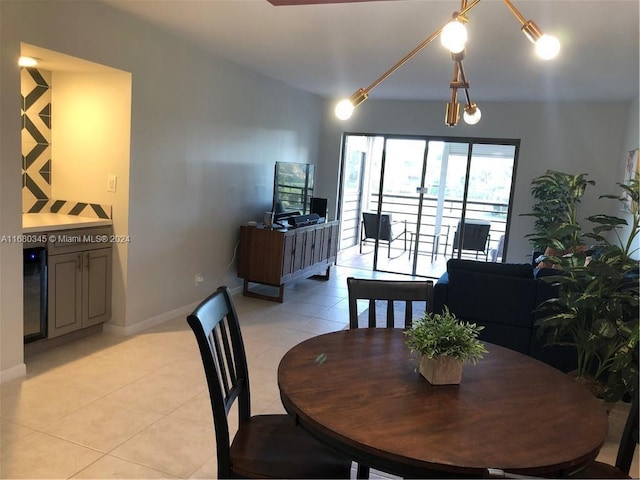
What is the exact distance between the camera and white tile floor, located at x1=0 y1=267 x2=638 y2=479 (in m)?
2.35

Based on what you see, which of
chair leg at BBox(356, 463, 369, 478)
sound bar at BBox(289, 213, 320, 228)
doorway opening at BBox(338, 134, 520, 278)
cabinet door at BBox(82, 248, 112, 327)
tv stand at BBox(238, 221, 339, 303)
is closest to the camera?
chair leg at BBox(356, 463, 369, 478)

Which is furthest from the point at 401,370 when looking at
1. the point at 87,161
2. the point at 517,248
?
the point at 517,248

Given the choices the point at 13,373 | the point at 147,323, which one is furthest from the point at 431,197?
the point at 13,373

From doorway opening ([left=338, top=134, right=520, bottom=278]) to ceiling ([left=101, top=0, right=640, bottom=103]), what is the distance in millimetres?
1375

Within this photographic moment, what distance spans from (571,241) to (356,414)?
2.29 meters

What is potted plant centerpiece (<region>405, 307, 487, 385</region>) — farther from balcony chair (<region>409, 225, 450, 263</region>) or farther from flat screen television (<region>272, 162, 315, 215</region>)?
balcony chair (<region>409, 225, 450, 263</region>)

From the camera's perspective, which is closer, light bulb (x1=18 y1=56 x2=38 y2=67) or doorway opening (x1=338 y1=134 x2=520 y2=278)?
light bulb (x1=18 y1=56 x2=38 y2=67)

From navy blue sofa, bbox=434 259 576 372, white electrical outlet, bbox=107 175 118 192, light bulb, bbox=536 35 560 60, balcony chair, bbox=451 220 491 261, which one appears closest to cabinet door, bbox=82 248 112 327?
white electrical outlet, bbox=107 175 118 192

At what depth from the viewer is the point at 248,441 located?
1.77 m

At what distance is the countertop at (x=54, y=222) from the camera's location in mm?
3351

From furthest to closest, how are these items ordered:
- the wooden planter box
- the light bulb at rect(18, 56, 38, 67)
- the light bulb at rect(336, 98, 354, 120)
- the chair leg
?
the light bulb at rect(18, 56, 38, 67) < the chair leg < the light bulb at rect(336, 98, 354, 120) < the wooden planter box

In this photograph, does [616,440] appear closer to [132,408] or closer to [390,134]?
[132,408]

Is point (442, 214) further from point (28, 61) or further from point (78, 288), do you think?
point (28, 61)

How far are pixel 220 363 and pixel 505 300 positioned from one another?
2.63 m
